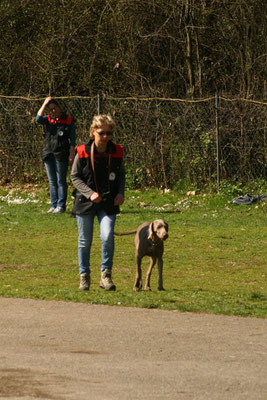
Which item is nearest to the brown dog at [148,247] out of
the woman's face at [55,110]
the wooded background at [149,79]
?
the woman's face at [55,110]

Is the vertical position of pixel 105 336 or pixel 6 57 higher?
pixel 6 57

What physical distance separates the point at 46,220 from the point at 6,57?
9.72 m

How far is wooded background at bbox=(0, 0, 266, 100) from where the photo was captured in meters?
23.5

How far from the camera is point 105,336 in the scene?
26.5 feet

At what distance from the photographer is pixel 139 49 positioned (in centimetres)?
2450

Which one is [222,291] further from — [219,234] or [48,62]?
Answer: [48,62]

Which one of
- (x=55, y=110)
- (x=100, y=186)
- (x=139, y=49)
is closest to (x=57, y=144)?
(x=55, y=110)

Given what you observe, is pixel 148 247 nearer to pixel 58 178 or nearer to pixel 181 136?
pixel 58 178

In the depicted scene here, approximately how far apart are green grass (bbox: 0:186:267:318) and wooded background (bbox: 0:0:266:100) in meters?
3.65

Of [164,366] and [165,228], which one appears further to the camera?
[165,228]

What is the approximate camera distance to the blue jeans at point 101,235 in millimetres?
10414

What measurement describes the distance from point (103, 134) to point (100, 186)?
1.94 feet

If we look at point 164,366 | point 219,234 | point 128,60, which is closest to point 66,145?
point 219,234

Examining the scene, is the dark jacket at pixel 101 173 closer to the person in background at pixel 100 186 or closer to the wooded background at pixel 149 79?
the person in background at pixel 100 186
